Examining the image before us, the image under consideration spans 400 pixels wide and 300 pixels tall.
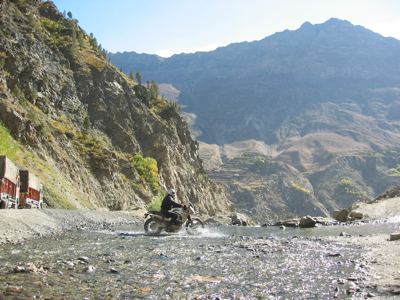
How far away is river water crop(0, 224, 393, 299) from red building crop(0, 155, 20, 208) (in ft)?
63.1

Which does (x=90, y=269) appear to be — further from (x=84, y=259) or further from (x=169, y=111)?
(x=169, y=111)

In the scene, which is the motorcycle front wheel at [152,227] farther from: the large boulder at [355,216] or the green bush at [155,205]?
the green bush at [155,205]

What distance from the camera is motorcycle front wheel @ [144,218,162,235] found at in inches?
1340

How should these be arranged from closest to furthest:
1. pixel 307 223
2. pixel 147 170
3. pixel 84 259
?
pixel 84 259 < pixel 307 223 < pixel 147 170

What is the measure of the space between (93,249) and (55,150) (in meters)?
57.5

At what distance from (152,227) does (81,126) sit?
73.4 m

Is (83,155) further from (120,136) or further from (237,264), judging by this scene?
(237,264)

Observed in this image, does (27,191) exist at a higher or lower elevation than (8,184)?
lower

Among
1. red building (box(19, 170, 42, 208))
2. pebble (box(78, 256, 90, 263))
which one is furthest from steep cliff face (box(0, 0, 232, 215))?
pebble (box(78, 256, 90, 263))

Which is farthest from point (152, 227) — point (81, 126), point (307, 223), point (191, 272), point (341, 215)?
point (81, 126)

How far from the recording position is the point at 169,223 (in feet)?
112

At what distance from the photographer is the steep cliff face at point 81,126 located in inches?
2761

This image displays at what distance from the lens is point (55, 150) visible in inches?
3000

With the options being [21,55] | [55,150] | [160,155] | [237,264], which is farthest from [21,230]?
[160,155]
